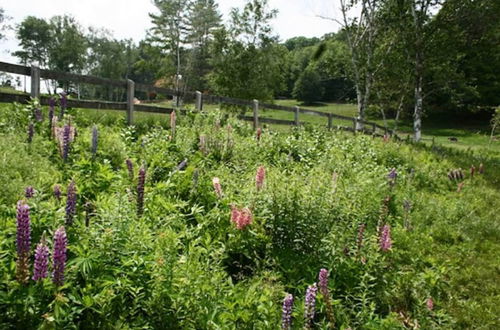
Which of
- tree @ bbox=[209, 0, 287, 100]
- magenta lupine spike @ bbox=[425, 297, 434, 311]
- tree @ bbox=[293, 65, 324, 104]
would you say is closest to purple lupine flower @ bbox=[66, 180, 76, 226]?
magenta lupine spike @ bbox=[425, 297, 434, 311]

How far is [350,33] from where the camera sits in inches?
876

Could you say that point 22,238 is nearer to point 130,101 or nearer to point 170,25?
point 130,101

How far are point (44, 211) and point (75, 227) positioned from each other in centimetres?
25

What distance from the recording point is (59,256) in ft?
6.80

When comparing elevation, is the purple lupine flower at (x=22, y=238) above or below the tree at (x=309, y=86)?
below

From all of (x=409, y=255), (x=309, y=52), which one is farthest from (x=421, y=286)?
(x=309, y=52)

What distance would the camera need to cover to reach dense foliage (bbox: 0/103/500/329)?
7.79 ft

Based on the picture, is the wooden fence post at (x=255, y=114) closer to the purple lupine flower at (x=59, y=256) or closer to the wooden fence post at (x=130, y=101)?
the wooden fence post at (x=130, y=101)

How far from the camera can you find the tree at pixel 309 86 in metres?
74.6

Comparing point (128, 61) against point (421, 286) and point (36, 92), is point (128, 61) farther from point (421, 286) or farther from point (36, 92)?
point (421, 286)

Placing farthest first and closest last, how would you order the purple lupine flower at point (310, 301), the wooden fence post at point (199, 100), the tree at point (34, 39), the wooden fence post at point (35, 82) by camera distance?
the tree at point (34, 39), the wooden fence post at point (199, 100), the wooden fence post at point (35, 82), the purple lupine flower at point (310, 301)

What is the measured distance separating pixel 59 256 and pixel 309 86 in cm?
7563

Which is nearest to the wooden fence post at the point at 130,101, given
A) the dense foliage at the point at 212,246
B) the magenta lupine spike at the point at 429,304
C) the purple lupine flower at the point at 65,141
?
the dense foliage at the point at 212,246

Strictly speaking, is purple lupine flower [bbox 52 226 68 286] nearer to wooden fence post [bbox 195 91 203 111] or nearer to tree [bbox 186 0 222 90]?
wooden fence post [bbox 195 91 203 111]
